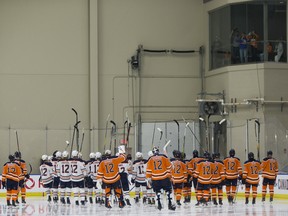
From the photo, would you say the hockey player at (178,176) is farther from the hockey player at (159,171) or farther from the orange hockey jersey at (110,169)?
the orange hockey jersey at (110,169)

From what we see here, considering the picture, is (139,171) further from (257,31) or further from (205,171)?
(257,31)

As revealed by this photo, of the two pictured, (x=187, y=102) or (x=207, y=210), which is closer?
(x=207, y=210)

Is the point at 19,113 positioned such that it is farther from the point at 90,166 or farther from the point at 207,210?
the point at 207,210

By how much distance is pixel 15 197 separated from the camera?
28.0 meters

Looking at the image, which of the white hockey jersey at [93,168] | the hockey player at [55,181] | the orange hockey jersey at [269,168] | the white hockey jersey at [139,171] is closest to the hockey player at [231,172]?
the orange hockey jersey at [269,168]

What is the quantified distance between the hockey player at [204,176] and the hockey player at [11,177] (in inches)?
205

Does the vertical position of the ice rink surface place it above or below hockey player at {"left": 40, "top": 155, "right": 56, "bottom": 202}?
below

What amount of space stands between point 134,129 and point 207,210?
42.5 feet

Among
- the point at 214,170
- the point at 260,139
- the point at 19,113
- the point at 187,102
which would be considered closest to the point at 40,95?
the point at 19,113

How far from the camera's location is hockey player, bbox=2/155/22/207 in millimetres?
27797

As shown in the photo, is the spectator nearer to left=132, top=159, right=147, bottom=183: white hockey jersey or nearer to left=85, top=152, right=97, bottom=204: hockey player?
left=85, top=152, right=97, bottom=204: hockey player

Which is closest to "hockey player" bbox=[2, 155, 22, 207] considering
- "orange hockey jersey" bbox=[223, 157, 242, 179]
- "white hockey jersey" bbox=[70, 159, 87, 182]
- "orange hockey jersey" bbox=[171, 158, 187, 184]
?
"white hockey jersey" bbox=[70, 159, 87, 182]

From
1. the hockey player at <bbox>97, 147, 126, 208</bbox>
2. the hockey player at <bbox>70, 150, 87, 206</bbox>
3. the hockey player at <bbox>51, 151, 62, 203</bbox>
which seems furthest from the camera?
the hockey player at <bbox>51, 151, 62, 203</bbox>

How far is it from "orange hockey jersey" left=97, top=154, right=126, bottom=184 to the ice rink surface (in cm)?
84
